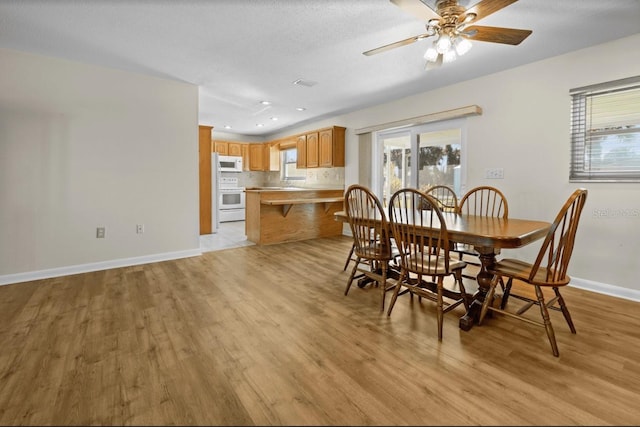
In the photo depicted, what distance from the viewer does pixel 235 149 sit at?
7.64 metres

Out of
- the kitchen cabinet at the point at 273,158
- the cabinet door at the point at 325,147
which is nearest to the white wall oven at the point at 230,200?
the kitchen cabinet at the point at 273,158

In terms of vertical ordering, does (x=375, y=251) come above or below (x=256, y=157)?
below

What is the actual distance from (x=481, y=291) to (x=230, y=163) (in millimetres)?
6402

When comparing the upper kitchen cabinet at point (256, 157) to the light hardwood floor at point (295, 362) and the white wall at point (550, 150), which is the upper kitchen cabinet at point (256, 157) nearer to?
the white wall at point (550, 150)

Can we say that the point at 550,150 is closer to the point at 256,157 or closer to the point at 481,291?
the point at 481,291

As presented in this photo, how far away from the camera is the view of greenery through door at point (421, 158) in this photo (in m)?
4.06

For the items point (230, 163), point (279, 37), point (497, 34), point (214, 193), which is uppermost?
point (279, 37)

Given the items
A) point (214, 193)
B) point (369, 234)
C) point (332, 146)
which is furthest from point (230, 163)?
point (369, 234)

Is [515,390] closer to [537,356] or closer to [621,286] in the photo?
[537,356]

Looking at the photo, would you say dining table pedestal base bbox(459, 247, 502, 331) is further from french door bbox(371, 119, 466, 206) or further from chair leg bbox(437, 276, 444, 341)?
french door bbox(371, 119, 466, 206)

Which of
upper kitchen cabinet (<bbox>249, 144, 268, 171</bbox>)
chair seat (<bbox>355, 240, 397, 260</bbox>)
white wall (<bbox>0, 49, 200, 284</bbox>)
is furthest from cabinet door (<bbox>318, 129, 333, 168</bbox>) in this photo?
chair seat (<bbox>355, 240, 397, 260</bbox>)

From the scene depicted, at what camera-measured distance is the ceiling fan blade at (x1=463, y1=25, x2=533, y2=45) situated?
1.97 metres

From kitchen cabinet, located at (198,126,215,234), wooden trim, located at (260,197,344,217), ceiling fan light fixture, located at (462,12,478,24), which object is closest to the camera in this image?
ceiling fan light fixture, located at (462,12,478,24)

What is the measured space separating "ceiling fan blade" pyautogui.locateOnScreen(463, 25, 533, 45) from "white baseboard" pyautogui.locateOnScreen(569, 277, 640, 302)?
92.8 inches
